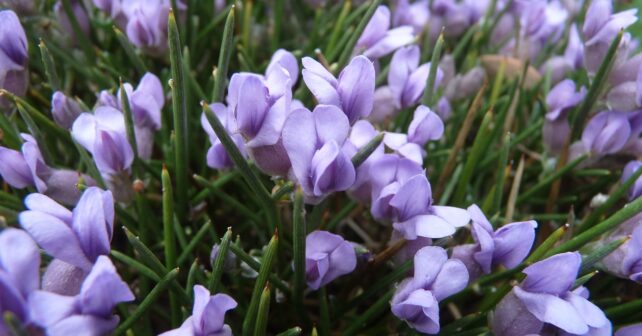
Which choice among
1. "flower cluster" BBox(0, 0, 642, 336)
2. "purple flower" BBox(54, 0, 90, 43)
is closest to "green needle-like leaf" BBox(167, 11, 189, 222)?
"flower cluster" BBox(0, 0, 642, 336)

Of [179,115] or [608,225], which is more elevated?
[179,115]

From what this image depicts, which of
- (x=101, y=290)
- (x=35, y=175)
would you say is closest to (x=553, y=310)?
(x=101, y=290)

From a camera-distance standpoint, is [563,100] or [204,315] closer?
[204,315]

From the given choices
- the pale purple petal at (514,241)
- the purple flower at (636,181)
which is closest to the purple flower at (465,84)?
the purple flower at (636,181)

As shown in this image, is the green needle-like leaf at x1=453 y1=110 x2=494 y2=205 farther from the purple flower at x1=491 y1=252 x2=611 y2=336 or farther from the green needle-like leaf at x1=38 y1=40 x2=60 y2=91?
the green needle-like leaf at x1=38 y1=40 x2=60 y2=91

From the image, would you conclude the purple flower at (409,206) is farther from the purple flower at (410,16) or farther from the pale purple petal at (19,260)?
the purple flower at (410,16)

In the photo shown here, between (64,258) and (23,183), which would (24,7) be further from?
(64,258)

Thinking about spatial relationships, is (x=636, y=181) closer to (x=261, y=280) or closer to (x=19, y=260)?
(x=261, y=280)
